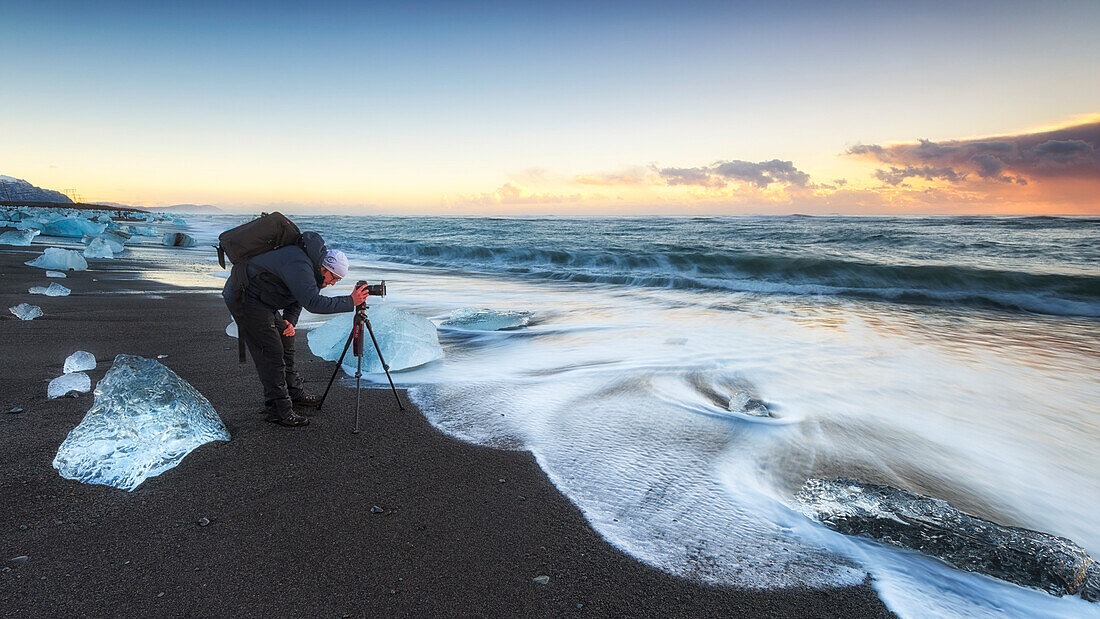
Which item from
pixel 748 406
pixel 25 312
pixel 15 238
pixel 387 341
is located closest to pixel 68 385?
pixel 387 341

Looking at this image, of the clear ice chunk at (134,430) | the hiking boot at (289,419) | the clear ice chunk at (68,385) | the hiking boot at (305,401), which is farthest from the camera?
the hiking boot at (305,401)

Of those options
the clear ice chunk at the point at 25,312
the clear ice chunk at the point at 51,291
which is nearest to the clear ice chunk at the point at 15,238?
the clear ice chunk at the point at 51,291

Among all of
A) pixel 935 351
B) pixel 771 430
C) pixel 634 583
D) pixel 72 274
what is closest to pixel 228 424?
pixel 634 583

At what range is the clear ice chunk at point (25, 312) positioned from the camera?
640 cm

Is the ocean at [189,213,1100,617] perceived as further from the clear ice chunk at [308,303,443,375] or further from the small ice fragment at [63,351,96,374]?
the small ice fragment at [63,351,96,374]

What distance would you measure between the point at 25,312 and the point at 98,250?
10.9m

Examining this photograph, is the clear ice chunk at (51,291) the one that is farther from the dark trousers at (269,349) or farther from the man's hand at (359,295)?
the man's hand at (359,295)

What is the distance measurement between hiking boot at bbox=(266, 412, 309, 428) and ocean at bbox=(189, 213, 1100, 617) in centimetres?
96

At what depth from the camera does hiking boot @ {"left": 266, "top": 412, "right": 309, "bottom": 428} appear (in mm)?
3738

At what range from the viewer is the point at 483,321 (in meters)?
7.55

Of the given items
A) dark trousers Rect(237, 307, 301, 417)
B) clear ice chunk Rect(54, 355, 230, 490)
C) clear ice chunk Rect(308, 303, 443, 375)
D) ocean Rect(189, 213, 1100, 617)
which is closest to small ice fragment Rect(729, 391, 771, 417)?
ocean Rect(189, 213, 1100, 617)

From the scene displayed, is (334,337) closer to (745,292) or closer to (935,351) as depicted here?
(935,351)

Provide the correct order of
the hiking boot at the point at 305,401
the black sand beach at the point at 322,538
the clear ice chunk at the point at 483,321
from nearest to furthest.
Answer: the black sand beach at the point at 322,538
the hiking boot at the point at 305,401
the clear ice chunk at the point at 483,321

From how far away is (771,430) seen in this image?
4.20 metres
